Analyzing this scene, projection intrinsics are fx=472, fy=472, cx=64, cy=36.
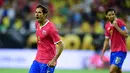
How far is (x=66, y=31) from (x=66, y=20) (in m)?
1.37

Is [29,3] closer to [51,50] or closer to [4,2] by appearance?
[4,2]

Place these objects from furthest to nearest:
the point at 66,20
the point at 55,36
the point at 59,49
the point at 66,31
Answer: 1. the point at 66,20
2. the point at 66,31
3. the point at 55,36
4. the point at 59,49

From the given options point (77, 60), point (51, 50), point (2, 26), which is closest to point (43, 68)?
point (51, 50)

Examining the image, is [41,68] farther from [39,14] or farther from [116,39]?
[116,39]

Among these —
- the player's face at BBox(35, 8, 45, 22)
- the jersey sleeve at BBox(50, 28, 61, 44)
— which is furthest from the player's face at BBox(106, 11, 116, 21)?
the player's face at BBox(35, 8, 45, 22)

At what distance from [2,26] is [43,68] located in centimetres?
1167

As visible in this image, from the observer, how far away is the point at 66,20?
22.0 m

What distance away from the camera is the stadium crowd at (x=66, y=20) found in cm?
2019

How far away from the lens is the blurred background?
65.0ft

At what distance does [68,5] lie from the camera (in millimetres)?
22766

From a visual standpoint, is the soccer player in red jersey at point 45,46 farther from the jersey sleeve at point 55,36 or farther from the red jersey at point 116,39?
the red jersey at point 116,39

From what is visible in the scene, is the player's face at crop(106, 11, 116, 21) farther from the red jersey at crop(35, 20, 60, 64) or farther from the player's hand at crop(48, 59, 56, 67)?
the player's hand at crop(48, 59, 56, 67)

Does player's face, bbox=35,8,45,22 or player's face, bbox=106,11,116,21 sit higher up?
player's face, bbox=35,8,45,22

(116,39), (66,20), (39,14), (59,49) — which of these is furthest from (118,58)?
(66,20)
